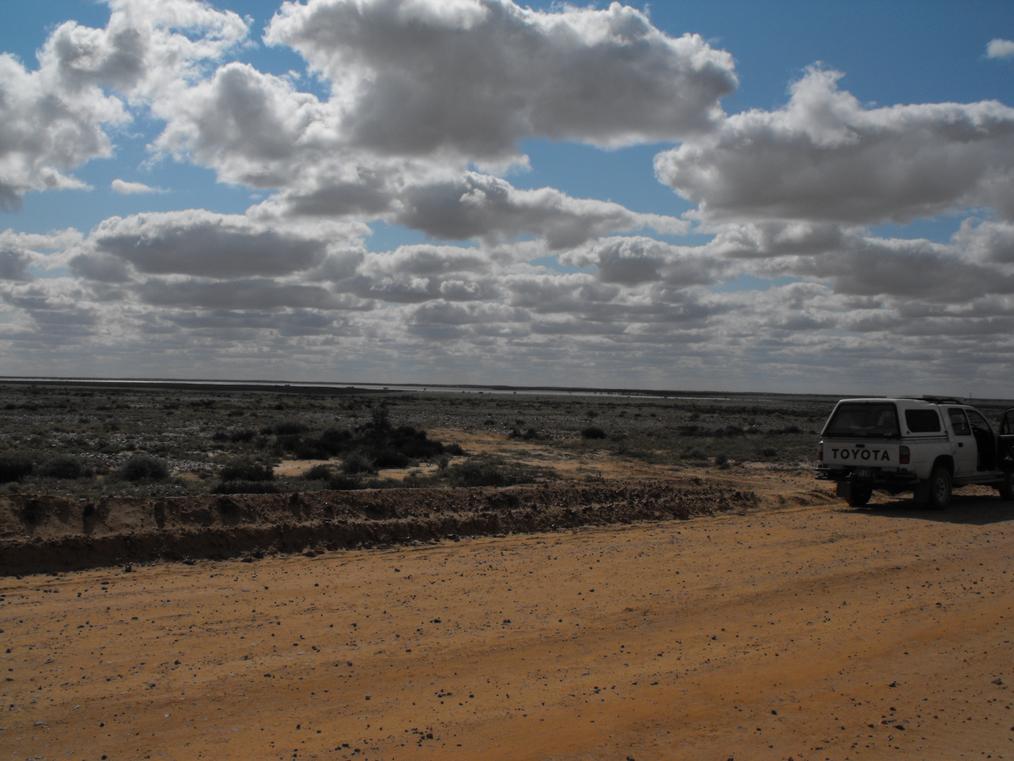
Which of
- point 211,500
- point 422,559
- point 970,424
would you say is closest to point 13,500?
point 211,500

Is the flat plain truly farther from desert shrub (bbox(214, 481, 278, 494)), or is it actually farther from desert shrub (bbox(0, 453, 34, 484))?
desert shrub (bbox(0, 453, 34, 484))

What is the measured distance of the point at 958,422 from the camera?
1873cm

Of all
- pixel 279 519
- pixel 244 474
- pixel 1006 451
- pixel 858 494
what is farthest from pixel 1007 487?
pixel 244 474

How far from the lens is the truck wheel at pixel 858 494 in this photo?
17.8 metres

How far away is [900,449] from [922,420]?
1.20 metres

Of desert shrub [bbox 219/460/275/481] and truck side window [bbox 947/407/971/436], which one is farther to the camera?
desert shrub [bbox 219/460/275/481]

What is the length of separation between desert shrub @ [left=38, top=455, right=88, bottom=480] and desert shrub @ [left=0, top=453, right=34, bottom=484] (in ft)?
1.19

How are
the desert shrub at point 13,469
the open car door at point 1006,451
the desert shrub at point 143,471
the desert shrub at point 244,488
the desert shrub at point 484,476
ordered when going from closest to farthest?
1. the desert shrub at point 244,488
2. the desert shrub at point 13,469
3. the desert shrub at point 143,471
4. the open car door at point 1006,451
5. the desert shrub at point 484,476

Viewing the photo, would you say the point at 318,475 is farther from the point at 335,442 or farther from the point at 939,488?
the point at 939,488

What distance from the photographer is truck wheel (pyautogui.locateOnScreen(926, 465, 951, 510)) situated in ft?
57.5

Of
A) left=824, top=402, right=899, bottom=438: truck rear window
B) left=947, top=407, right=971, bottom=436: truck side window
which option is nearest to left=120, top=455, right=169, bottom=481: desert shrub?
left=824, top=402, right=899, bottom=438: truck rear window

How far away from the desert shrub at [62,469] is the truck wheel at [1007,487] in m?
21.1

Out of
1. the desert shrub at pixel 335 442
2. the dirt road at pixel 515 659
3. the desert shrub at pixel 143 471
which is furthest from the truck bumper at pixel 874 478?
the desert shrub at pixel 335 442

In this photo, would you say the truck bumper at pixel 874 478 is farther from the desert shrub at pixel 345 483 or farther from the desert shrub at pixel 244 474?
the desert shrub at pixel 244 474
